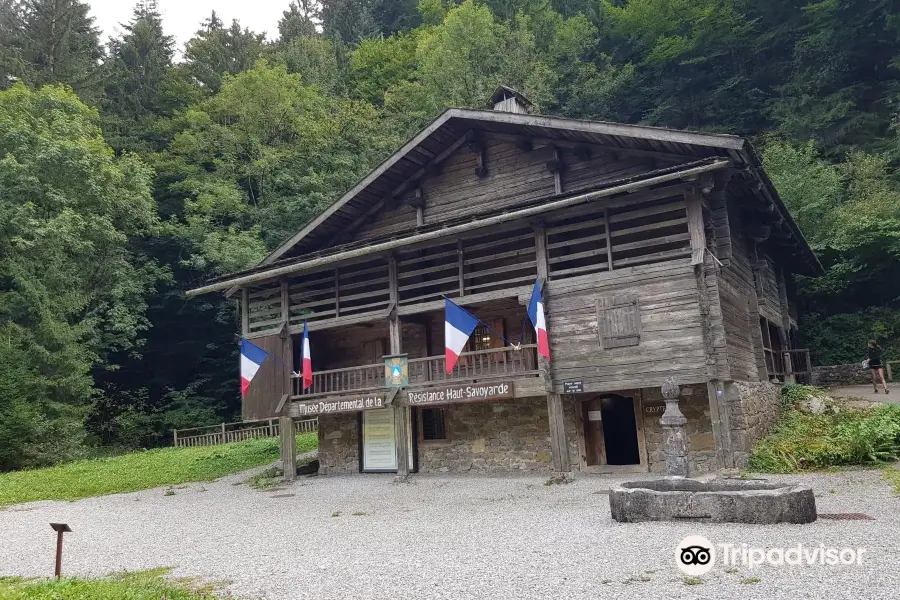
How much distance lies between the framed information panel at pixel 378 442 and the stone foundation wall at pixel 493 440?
121cm

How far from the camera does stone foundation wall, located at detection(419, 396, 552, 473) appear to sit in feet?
55.5

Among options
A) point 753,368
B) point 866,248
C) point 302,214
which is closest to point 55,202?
point 302,214

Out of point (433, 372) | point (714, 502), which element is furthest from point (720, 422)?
point (433, 372)

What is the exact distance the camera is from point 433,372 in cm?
1862

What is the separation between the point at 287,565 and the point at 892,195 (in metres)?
28.9

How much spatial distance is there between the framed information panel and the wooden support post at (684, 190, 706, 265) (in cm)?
998

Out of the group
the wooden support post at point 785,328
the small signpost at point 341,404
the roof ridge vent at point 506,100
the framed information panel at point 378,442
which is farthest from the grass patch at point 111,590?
the wooden support post at point 785,328

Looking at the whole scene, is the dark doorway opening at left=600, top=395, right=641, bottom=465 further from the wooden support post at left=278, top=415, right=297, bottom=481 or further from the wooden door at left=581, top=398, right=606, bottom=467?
the wooden support post at left=278, top=415, right=297, bottom=481

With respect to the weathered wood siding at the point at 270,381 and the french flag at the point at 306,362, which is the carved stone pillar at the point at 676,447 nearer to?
the french flag at the point at 306,362

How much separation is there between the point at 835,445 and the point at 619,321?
503cm

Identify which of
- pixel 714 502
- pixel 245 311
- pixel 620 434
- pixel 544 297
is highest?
pixel 245 311

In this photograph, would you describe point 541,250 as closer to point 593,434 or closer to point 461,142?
point 593,434

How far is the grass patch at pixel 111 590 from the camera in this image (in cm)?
626

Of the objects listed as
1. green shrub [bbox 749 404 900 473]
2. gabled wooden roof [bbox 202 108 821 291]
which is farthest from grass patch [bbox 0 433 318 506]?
green shrub [bbox 749 404 900 473]
